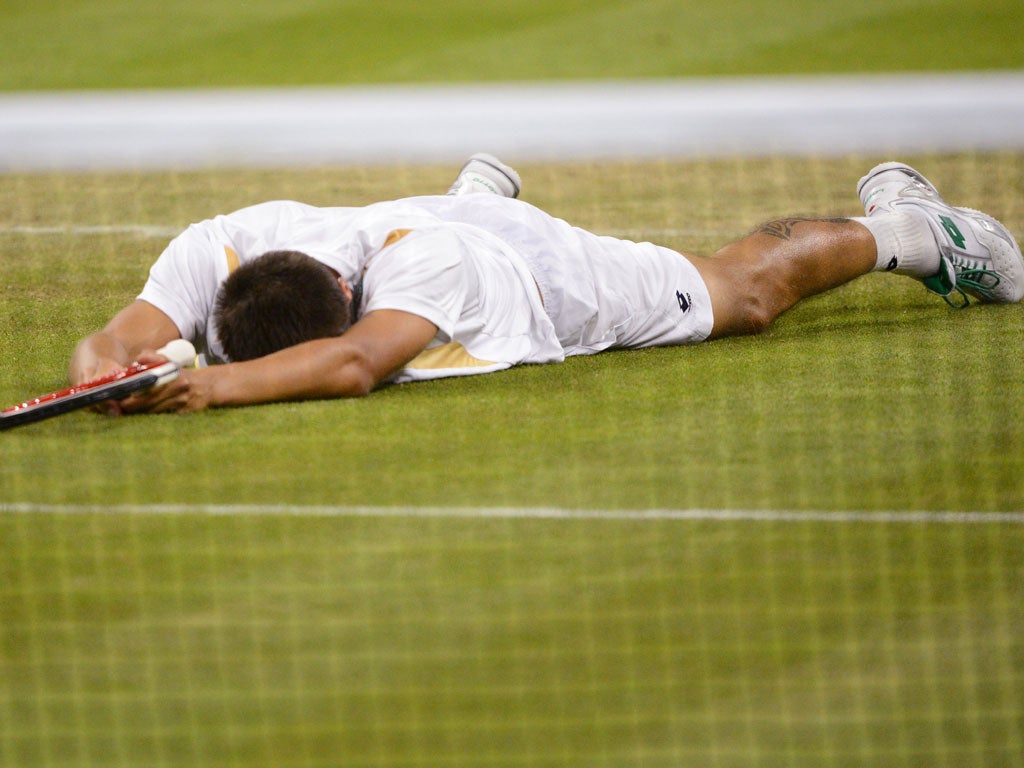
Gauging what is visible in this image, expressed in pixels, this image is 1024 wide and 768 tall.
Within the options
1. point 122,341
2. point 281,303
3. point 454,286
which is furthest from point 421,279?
point 122,341

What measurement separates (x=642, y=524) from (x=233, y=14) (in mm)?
13697

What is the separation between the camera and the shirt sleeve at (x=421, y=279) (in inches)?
174

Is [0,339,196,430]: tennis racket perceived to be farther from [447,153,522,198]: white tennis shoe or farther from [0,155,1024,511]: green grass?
[447,153,522,198]: white tennis shoe

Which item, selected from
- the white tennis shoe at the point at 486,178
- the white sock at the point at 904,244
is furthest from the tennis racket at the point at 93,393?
the white sock at the point at 904,244

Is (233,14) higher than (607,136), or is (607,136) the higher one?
(233,14)

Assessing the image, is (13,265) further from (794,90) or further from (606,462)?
(794,90)

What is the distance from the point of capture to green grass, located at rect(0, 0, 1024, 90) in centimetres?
1395

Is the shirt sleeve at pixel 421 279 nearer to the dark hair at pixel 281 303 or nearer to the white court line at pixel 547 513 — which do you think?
the dark hair at pixel 281 303

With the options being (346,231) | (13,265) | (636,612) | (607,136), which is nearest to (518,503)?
(636,612)

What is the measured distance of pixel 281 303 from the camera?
4.32m

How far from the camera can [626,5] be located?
16.2 meters

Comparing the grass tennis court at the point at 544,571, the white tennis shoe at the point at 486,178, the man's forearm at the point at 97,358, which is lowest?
the grass tennis court at the point at 544,571

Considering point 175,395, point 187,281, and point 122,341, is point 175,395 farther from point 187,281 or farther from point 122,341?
point 187,281

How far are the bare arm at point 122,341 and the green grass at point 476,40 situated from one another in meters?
9.33
